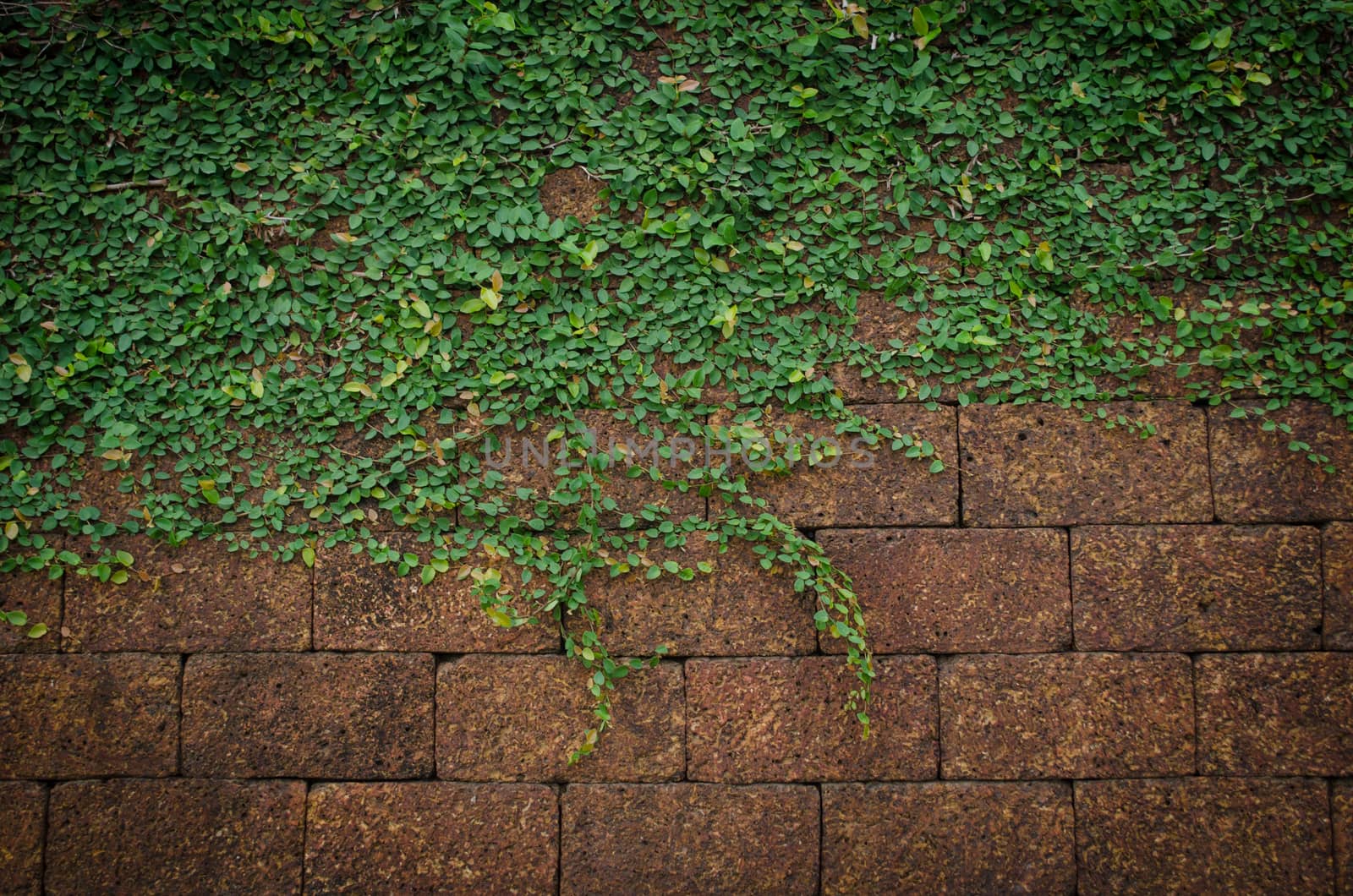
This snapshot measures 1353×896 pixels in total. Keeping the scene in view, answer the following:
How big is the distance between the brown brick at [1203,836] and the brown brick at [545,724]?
1.38 metres

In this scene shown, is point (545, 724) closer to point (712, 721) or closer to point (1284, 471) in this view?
point (712, 721)

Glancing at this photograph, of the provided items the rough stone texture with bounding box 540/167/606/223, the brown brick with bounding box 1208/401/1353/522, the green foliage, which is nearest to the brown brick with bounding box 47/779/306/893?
the green foliage

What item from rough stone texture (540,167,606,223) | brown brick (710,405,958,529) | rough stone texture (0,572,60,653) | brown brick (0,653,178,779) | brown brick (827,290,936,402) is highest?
rough stone texture (540,167,606,223)

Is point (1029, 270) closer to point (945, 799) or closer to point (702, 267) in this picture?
point (702, 267)

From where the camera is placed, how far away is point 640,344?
2912 millimetres

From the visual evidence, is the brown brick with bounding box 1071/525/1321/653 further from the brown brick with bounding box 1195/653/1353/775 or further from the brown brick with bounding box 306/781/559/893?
the brown brick with bounding box 306/781/559/893

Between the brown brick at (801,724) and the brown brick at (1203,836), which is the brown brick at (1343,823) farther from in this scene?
the brown brick at (801,724)

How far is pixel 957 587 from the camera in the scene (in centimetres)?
293

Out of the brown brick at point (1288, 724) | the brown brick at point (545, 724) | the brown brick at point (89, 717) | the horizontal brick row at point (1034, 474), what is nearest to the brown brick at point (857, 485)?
the horizontal brick row at point (1034, 474)

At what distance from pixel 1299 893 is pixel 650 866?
82.7 inches

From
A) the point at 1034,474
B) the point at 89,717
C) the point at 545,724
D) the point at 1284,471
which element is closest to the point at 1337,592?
the point at 1284,471

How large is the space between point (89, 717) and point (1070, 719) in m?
3.21

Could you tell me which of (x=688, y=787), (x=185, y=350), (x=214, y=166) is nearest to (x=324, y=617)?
(x=185, y=350)

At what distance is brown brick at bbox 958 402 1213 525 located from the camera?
116 inches
